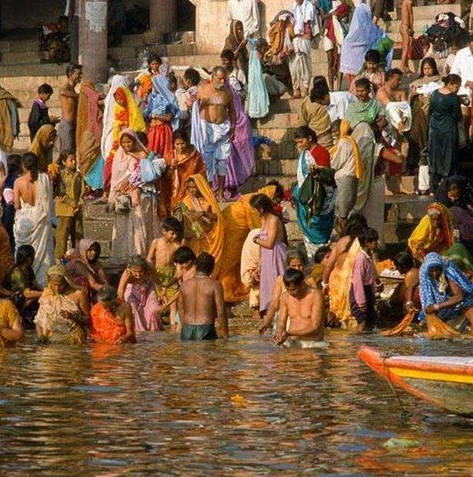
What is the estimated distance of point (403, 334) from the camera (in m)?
19.3

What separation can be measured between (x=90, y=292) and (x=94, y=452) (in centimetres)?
763

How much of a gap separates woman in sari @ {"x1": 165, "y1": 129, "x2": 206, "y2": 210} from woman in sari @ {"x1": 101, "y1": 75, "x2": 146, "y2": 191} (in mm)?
746

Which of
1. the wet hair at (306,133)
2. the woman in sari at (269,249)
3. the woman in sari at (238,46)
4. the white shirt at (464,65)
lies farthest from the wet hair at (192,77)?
the woman in sari at (269,249)

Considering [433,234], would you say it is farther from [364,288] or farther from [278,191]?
[278,191]

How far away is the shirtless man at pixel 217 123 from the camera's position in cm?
2280

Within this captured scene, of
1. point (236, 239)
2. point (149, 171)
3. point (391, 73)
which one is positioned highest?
point (391, 73)

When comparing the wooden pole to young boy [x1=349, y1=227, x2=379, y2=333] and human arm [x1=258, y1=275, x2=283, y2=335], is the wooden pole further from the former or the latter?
human arm [x1=258, y1=275, x2=283, y2=335]

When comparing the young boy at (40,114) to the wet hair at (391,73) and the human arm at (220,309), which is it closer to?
the wet hair at (391,73)

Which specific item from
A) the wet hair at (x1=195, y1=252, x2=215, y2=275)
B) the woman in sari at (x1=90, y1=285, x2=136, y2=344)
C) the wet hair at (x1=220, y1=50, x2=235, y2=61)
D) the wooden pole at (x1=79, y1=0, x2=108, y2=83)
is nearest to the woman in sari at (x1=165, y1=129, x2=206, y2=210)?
the wet hair at (x1=220, y1=50, x2=235, y2=61)

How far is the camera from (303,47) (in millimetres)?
24875

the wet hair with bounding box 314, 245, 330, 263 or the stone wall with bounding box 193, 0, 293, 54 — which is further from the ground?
the stone wall with bounding box 193, 0, 293, 54

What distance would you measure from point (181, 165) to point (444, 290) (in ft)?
11.8

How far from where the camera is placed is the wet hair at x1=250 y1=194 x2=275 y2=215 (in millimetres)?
20047

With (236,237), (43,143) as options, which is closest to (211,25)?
(43,143)
